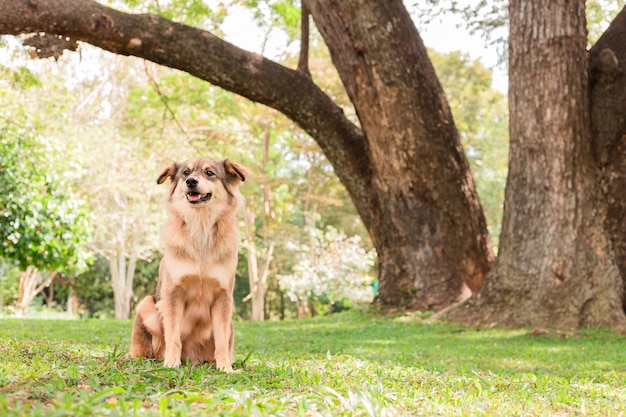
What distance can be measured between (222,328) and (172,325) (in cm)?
35

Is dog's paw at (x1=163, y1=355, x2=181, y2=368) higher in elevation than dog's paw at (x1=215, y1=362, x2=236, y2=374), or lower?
higher

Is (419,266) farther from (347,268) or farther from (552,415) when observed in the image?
(347,268)

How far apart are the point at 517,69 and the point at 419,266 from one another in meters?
3.58

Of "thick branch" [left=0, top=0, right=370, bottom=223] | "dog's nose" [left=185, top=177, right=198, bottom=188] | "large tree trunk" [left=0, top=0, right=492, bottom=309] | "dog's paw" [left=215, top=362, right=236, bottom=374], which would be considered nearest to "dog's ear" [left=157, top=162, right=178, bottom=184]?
"dog's nose" [left=185, top=177, right=198, bottom=188]

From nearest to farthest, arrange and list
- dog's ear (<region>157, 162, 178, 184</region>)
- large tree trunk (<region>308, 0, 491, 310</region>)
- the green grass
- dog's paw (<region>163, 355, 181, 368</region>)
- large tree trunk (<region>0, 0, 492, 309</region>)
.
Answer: the green grass, dog's paw (<region>163, 355, 181, 368</region>), dog's ear (<region>157, 162, 178, 184</region>), large tree trunk (<region>0, 0, 492, 309</region>), large tree trunk (<region>308, 0, 491, 310</region>)

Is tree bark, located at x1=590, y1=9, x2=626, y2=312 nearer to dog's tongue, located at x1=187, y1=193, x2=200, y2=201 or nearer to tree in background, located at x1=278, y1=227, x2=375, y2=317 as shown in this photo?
dog's tongue, located at x1=187, y1=193, x2=200, y2=201

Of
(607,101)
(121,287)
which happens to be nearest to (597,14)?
(607,101)

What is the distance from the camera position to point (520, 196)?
10156 mm

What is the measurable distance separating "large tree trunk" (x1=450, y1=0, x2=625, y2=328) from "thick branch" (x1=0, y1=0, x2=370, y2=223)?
9.24ft

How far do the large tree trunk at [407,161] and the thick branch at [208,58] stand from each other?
0.42 meters

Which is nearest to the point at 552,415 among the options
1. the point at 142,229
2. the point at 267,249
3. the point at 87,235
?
the point at 87,235

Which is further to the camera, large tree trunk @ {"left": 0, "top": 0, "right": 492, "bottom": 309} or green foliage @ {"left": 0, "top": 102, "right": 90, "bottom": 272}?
green foliage @ {"left": 0, "top": 102, "right": 90, "bottom": 272}

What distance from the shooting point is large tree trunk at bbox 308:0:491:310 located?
35.4 ft

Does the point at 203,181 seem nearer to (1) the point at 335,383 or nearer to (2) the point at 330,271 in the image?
(1) the point at 335,383
